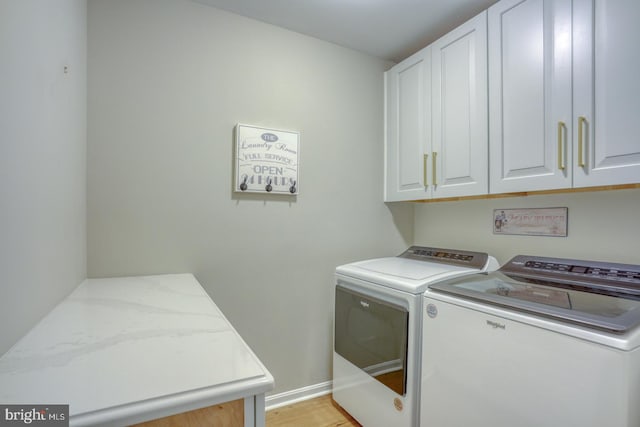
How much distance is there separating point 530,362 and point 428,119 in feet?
4.67

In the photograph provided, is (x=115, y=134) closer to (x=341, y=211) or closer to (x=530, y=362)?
(x=341, y=211)

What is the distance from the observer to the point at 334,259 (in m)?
2.19

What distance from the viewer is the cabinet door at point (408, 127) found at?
1999 mm

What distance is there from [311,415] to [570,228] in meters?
1.77

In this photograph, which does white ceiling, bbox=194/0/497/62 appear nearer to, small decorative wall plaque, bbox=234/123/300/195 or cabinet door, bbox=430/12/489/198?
cabinet door, bbox=430/12/489/198

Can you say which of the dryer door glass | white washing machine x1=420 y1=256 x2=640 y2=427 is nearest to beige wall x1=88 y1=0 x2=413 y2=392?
the dryer door glass

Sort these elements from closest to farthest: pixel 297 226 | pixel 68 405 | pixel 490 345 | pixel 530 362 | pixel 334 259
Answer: pixel 68 405 < pixel 530 362 < pixel 490 345 < pixel 297 226 < pixel 334 259

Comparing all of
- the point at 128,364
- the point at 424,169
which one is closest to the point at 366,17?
the point at 424,169

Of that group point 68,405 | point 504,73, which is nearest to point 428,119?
point 504,73

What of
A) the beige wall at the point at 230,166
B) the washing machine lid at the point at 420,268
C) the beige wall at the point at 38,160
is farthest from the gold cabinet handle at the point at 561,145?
the beige wall at the point at 38,160

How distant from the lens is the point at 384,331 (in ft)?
5.24

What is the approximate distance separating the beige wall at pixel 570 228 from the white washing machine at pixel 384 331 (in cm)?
18

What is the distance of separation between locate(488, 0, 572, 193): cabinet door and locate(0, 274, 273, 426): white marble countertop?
4.73 ft

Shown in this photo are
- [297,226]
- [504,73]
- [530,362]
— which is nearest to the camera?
[530,362]
